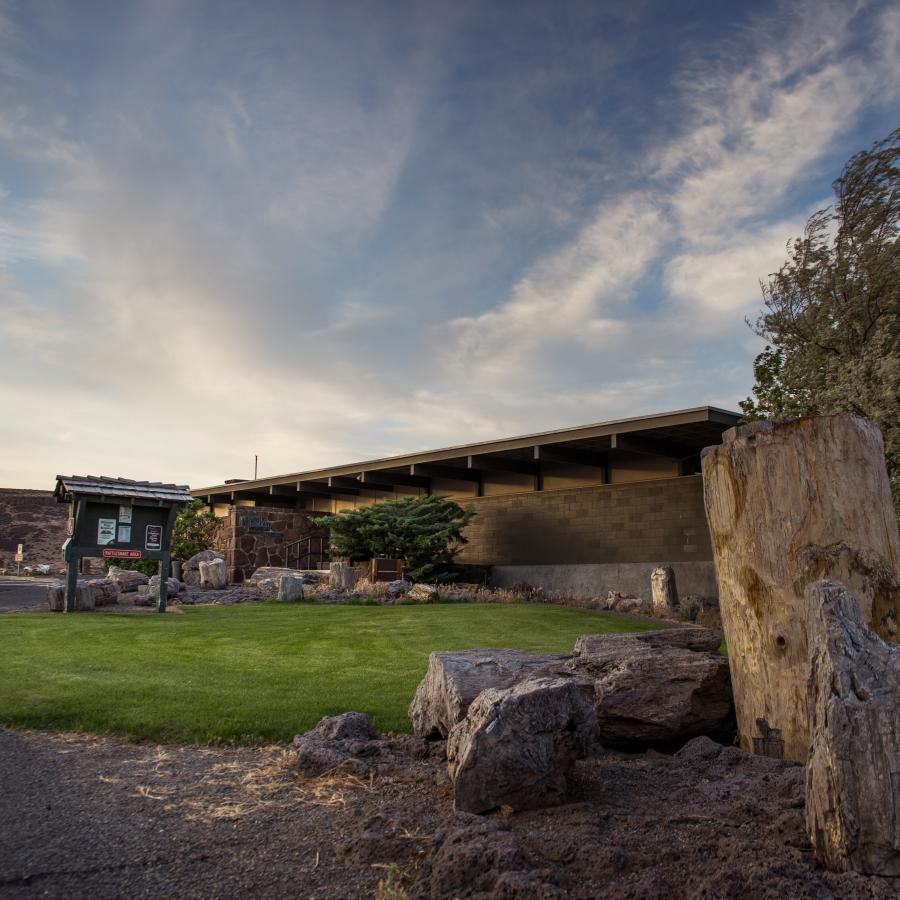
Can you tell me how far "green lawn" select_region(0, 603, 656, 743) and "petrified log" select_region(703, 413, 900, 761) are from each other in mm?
2707

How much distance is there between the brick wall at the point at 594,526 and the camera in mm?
19062

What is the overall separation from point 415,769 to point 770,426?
3114 millimetres

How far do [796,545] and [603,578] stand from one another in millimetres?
16128

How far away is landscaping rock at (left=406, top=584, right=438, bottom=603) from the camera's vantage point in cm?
1741

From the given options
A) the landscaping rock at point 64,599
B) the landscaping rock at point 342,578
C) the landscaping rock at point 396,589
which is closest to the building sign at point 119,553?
the landscaping rock at point 64,599

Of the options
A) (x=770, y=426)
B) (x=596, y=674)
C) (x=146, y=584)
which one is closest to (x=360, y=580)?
(x=146, y=584)

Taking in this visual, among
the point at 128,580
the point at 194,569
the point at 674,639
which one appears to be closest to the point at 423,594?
the point at 128,580

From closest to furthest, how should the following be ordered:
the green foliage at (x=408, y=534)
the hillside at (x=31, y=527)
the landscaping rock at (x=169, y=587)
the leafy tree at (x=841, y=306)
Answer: the leafy tree at (x=841, y=306) → the landscaping rock at (x=169, y=587) → the green foliage at (x=408, y=534) → the hillside at (x=31, y=527)

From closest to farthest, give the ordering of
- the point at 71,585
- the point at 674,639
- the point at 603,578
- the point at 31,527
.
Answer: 1. the point at 674,639
2. the point at 71,585
3. the point at 603,578
4. the point at 31,527

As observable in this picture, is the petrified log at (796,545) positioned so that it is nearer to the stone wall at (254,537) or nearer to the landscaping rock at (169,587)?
the landscaping rock at (169,587)

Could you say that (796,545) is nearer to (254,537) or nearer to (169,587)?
(169,587)

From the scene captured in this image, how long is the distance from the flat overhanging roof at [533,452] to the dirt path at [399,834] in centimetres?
1376

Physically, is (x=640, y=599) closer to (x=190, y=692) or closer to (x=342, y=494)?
(x=190, y=692)

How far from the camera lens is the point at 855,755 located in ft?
9.88
